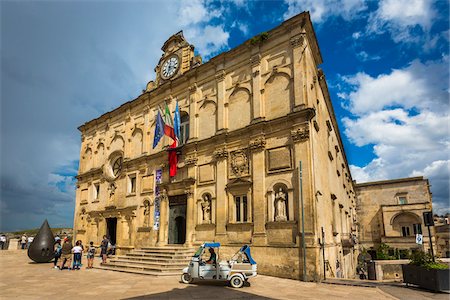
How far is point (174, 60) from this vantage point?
23.8 m

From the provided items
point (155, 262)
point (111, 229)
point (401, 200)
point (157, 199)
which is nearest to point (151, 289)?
point (155, 262)

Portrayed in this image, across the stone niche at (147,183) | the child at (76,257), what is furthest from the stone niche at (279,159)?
the child at (76,257)

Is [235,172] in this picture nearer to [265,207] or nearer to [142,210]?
[265,207]

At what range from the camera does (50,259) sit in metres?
19.4

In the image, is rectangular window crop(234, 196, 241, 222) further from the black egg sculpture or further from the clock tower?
the black egg sculpture

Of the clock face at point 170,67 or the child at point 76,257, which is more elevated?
the clock face at point 170,67

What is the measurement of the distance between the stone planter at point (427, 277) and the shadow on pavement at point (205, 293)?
5.58m

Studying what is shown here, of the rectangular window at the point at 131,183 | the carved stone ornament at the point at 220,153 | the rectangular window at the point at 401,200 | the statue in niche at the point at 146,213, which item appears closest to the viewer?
the carved stone ornament at the point at 220,153

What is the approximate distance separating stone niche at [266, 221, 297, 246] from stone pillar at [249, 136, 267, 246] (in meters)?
0.31

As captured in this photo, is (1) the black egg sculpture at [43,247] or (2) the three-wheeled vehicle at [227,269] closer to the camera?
(2) the three-wheeled vehicle at [227,269]

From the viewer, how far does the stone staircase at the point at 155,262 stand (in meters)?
15.2

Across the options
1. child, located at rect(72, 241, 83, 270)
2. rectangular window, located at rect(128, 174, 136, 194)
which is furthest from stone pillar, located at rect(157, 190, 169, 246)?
child, located at rect(72, 241, 83, 270)

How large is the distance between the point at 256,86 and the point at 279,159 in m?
4.43

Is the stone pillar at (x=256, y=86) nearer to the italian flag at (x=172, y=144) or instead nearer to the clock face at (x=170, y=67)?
the italian flag at (x=172, y=144)
